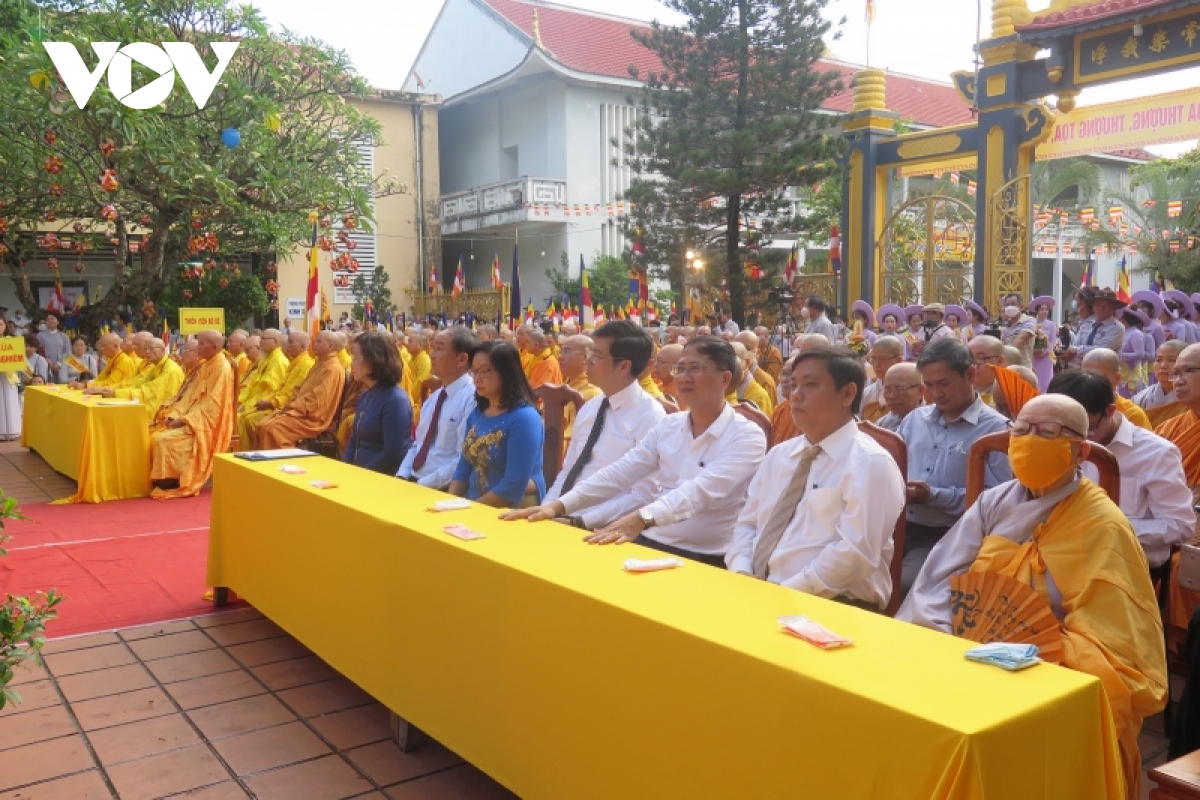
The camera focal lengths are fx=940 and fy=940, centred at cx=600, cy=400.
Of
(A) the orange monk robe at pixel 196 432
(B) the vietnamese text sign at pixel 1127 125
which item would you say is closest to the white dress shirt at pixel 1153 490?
(A) the orange monk robe at pixel 196 432

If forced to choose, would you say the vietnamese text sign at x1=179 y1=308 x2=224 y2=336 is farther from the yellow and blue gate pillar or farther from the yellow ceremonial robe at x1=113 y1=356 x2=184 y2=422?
the yellow and blue gate pillar

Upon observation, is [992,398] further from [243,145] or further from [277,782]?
[243,145]

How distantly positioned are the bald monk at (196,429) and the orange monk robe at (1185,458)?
6912mm

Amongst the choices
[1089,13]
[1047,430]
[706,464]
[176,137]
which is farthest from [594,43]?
[1047,430]

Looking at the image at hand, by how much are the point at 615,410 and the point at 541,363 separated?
15.8 ft

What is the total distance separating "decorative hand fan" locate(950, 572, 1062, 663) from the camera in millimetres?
2213

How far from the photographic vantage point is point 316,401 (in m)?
7.58

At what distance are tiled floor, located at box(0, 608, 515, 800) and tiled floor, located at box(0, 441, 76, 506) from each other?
3.81 metres

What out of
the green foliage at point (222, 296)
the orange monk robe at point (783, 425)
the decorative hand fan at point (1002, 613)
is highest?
the green foliage at point (222, 296)

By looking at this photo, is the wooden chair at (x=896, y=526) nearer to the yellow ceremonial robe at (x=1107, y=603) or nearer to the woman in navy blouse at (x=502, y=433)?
the yellow ceremonial robe at (x=1107, y=603)

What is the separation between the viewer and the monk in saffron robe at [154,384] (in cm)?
898

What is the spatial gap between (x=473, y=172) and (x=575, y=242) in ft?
14.9

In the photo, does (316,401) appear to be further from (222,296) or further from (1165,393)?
(222,296)

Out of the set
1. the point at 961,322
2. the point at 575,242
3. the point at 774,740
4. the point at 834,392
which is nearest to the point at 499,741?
the point at 774,740
